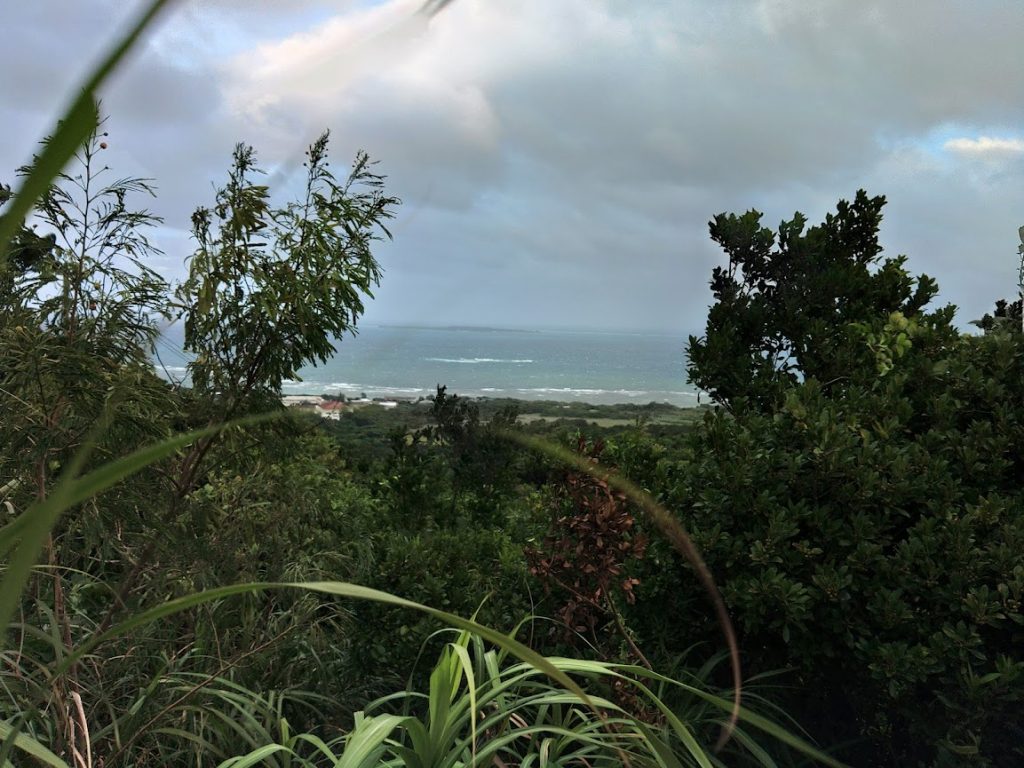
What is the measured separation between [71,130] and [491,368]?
13.8 ft

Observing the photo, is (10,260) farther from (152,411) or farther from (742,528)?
(742,528)

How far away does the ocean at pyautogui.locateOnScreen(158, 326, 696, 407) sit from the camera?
2270mm

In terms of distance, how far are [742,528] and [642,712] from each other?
0.61 m

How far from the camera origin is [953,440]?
223cm

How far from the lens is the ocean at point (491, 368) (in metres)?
2.27

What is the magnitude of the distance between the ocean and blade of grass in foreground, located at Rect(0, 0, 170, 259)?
1.09 meters

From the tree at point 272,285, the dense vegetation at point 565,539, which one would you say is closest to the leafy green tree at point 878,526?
the dense vegetation at point 565,539

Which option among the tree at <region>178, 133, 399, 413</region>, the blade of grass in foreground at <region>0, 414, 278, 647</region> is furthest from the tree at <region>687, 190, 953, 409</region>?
the blade of grass in foreground at <region>0, 414, 278, 647</region>

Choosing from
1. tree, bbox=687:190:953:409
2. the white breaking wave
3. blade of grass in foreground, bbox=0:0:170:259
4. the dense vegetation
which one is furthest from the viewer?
the white breaking wave

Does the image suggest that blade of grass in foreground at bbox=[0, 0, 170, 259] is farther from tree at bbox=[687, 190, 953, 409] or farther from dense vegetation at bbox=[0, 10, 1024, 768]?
tree at bbox=[687, 190, 953, 409]

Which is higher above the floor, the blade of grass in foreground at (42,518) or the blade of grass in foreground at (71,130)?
the blade of grass in foreground at (71,130)

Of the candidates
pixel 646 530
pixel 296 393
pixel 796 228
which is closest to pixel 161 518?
pixel 296 393

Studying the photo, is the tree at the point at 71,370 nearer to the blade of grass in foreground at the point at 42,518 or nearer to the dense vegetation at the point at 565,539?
the dense vegetation at the point at 565,539

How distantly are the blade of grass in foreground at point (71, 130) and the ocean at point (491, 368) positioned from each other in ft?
3.58
